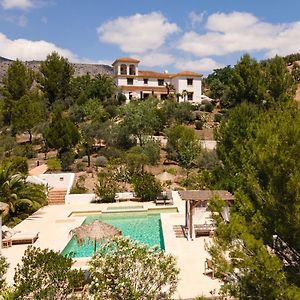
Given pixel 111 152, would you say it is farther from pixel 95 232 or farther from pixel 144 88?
pixel 144 88

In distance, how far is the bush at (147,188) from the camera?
82.0 ft

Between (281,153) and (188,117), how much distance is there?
4025 cm

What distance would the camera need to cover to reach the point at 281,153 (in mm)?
6457

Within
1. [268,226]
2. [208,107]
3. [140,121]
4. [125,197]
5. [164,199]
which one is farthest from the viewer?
[208,107]

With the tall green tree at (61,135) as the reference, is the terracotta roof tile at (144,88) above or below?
above

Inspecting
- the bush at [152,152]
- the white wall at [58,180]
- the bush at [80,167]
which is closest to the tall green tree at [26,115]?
the bush at [80,167]

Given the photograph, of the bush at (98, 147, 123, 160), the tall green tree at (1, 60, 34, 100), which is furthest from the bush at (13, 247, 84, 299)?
the tall green tree at (1, 60, 34, 100)

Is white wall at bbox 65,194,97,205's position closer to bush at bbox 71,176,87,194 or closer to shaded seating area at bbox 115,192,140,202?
bush at bbox 71,176,87,194

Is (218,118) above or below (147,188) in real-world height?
above

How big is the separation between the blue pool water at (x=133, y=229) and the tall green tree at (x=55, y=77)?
36314 mm

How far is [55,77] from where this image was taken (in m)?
53.4

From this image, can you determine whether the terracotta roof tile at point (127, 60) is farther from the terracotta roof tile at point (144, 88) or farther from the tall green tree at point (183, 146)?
the tall green tree at point (183, 146)

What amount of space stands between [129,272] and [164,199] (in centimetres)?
1587

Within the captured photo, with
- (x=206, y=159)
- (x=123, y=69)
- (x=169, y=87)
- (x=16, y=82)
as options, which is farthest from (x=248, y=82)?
(x=16, y=82)
